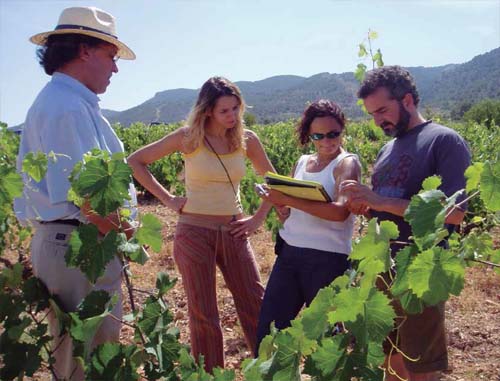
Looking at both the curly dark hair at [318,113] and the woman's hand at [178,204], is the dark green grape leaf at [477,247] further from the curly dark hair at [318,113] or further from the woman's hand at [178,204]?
the woman's hand at [178,204]

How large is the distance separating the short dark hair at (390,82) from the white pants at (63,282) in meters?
1.35

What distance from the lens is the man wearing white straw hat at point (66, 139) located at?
172 centimetres

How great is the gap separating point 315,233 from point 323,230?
0.04 meters

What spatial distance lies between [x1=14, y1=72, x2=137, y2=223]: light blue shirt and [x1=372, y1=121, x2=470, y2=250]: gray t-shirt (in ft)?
3.64

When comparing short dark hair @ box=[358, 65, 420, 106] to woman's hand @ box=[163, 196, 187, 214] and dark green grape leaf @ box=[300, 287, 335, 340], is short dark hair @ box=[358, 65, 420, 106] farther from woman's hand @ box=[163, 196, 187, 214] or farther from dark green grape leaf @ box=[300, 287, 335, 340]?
dark green grape leaf @ box=[300, 287, 335, 340]

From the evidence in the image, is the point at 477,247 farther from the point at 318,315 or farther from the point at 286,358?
the point at 286,358

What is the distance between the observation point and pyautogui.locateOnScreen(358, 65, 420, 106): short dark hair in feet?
7.51

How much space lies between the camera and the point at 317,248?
7.84ft

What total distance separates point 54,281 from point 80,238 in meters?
0.57

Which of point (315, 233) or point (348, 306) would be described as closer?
point (348, 306)

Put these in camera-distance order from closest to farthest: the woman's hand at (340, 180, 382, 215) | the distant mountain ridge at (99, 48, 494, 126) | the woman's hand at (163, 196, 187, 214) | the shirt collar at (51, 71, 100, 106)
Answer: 1. the shirt collar at (51, 71, 100, 106)
2. the woman's hand at (340, 180, 382, 215)
3. the woman's hand at (163, 196, 187, 214)
4. the distant mountain ridge at (99, 48, 494, 126)

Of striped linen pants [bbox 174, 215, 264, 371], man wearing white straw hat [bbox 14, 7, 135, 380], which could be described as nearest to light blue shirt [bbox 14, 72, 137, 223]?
man wearing white straw hat [bbox 14, 7, 135, 380]

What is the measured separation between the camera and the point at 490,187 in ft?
2.99

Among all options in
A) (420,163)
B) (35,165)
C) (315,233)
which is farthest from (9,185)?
(420,163)
